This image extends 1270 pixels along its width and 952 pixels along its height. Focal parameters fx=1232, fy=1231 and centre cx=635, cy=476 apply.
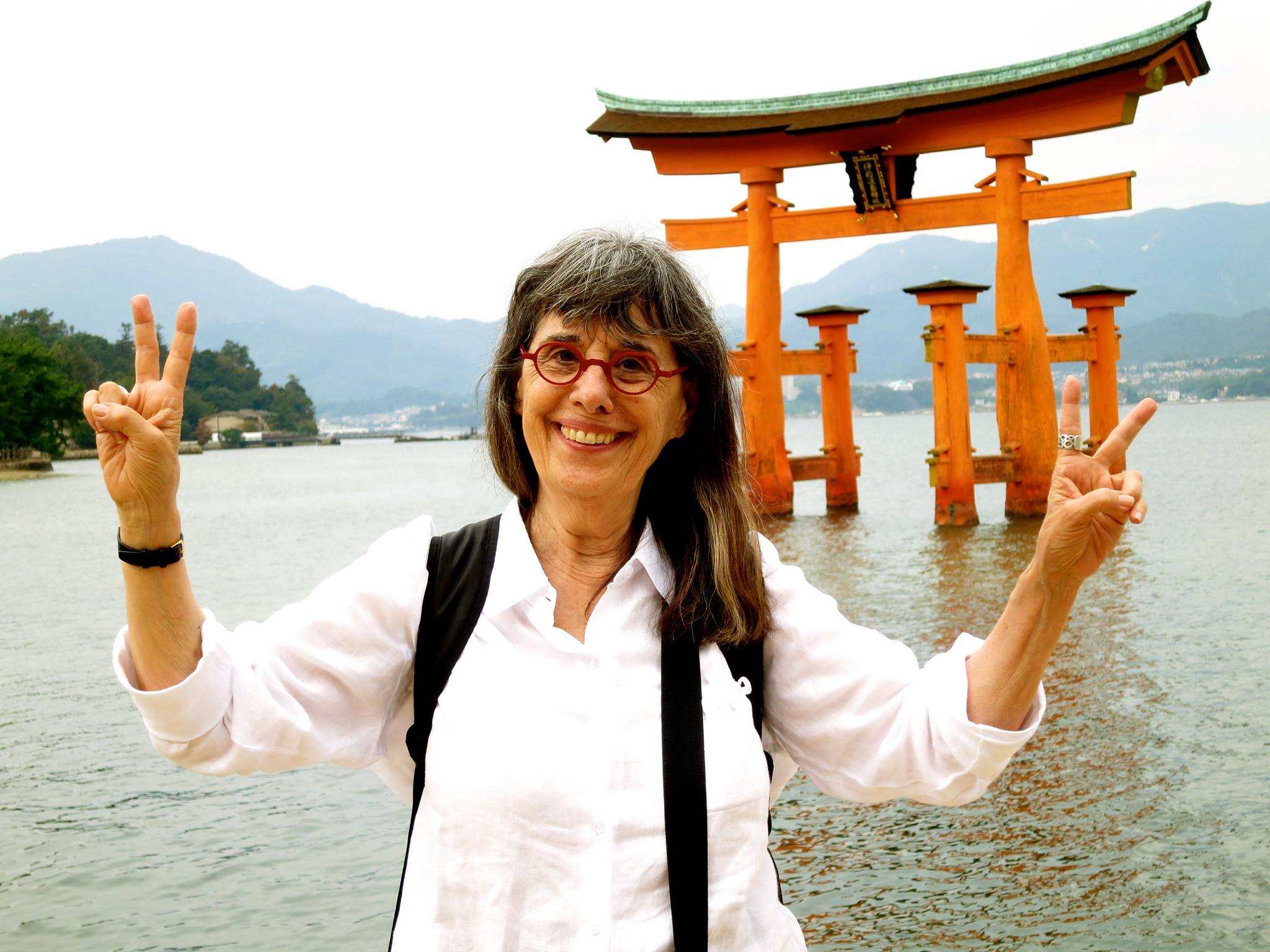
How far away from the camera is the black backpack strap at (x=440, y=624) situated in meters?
1.87

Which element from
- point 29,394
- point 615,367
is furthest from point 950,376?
point 29,394

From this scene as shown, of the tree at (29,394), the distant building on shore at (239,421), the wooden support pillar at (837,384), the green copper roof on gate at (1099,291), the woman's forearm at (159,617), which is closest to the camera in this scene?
the woman's forearm at (159,617)

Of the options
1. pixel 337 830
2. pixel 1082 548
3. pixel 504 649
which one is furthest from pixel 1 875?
pixel 1082 548

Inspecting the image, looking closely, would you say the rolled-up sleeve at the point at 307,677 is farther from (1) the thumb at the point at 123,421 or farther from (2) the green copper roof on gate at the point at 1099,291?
(2) the green copper roof on gate at the point at 1099,291

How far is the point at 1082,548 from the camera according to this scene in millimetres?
1846

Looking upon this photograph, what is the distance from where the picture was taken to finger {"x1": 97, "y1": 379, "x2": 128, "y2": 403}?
1755 mm

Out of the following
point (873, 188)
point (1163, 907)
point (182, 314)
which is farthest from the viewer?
point (873, 188)

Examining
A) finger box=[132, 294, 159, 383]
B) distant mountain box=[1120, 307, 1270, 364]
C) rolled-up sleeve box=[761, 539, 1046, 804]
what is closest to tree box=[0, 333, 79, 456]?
finger box=[132, 294, 159, 383]

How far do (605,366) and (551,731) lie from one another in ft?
1.94

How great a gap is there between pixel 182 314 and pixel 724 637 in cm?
95

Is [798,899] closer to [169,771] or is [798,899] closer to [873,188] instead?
[169,771]

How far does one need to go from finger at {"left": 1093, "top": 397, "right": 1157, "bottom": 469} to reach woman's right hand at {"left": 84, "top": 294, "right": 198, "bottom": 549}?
4.47ft

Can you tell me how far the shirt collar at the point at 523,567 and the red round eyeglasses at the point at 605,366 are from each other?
9.6 inches

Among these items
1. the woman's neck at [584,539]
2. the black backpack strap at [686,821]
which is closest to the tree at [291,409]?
the woman's neck at [584,539]
